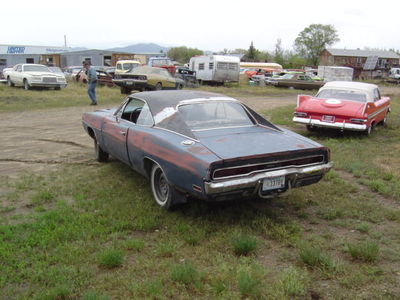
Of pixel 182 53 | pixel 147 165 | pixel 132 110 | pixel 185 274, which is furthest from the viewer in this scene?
pixel 182 53

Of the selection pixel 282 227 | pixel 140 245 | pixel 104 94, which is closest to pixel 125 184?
pixel 140 245

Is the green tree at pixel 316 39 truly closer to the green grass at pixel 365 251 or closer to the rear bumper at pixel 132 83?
the rear bumper at pixel 132 83

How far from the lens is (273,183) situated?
423 cm

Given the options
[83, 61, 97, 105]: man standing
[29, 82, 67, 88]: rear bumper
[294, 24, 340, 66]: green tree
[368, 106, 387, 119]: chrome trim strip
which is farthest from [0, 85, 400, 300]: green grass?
[294, 24, 340, 66]: green tree

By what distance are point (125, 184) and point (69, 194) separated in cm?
79

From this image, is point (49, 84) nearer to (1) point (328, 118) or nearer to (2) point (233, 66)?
(2) point (233, 66)

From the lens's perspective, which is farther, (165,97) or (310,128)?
(310,128)

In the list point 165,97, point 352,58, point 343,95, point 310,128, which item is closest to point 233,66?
point 310,128

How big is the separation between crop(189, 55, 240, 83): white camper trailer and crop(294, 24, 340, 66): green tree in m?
66.3

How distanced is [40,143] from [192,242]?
6125mm

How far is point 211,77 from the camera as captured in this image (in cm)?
2866

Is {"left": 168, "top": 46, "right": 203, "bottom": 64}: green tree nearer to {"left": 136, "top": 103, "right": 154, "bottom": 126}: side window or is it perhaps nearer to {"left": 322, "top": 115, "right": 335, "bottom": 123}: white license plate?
{"left": 322, "top": 115, "right": 335, "bottom": 123}: white license plate

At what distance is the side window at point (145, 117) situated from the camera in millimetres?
5307

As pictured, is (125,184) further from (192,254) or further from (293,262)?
(293,262)
